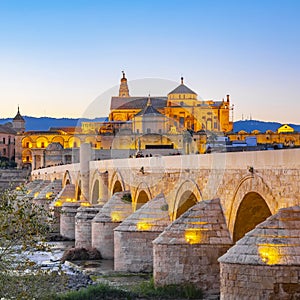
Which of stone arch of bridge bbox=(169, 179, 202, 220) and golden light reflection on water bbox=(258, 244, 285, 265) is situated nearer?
golden light reflection on water bbox=(258, 244, 285, 265)

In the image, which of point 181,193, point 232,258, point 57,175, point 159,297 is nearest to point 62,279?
point 232,258

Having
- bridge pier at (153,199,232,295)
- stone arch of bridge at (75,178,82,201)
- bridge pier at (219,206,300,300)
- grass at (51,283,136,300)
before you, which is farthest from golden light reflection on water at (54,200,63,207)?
bridge pier at (219,206,300,300)

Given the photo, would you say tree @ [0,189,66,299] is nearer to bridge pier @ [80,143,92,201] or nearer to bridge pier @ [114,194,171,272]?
bridge pier @ [114,194,171,272]

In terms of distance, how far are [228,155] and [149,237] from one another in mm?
4742

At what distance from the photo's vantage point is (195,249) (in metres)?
14.7

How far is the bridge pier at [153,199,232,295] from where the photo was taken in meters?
14.7

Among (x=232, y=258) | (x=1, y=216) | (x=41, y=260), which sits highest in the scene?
(x=1, y=216)

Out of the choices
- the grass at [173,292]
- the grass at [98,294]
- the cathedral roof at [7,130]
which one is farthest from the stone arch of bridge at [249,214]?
the cathedral roof at [7,130]

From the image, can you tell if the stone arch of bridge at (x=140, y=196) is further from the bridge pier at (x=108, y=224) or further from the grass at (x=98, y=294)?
A: the grass at (x=98, y=294)

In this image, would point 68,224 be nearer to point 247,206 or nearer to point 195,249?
point 195,249

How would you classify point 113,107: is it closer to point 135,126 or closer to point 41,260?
point 135,126

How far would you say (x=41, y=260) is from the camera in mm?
22625

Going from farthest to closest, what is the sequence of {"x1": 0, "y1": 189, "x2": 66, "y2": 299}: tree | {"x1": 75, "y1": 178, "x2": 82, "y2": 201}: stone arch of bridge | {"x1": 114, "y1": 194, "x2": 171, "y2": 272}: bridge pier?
1. {"x1": 75, "y1": 178, "x2": 82, "y2": 201}: stone arch of bridge
2. {"x1": 114, "y1": 194, "x2": 171, "y2": 272}: bridge pier
3. {"x1": 0, "y1": 189, "x2": 66, "y2": 299}: tree

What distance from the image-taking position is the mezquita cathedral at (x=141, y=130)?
6556cm
